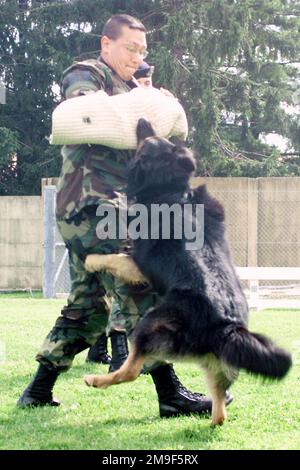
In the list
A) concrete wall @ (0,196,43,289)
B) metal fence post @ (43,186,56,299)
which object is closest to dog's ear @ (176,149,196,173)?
metal fence post @ (43,186,56,299)

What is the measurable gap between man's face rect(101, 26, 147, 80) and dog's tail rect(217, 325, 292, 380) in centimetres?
164

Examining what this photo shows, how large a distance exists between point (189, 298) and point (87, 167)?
0.95m

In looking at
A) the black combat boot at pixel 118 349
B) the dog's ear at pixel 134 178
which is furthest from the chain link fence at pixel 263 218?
the dog's ear at pixel 134 178

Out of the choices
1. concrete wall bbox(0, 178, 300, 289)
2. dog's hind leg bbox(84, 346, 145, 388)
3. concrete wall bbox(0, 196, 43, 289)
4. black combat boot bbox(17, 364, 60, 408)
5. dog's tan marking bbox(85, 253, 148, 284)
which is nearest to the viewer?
dog's hind leg bbox(84, 346, 145, 388)

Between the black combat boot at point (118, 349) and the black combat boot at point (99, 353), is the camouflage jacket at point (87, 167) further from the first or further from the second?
the black combat boot at point (99, 353)

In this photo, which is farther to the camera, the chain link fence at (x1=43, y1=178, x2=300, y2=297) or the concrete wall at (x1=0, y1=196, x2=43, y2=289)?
the concrete wall at (x1=0, y1=196, x2=43, y2=289)

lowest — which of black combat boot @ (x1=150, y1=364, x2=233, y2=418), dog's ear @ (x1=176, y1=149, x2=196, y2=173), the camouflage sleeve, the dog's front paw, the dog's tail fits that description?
black combat boot @ (x1=150, y1=364, x2=233, y2=418)

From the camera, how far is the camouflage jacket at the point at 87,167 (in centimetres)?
385

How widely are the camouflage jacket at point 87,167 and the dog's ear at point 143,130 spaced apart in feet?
0.66

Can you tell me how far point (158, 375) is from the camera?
3.88 metres

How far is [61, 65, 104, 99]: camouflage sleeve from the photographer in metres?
3.88

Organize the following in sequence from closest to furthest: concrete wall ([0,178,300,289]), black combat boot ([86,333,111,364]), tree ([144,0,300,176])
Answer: black combat boot ([86,333,111,364])
concrete wall ([0,178,300,289])
tree ([144,0,300,176])

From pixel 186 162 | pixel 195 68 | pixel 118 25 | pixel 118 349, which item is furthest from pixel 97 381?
pixel 195 68

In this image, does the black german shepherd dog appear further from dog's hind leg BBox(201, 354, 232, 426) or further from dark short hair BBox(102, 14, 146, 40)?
dark short hair BBox(102, 14, 146, 40)
